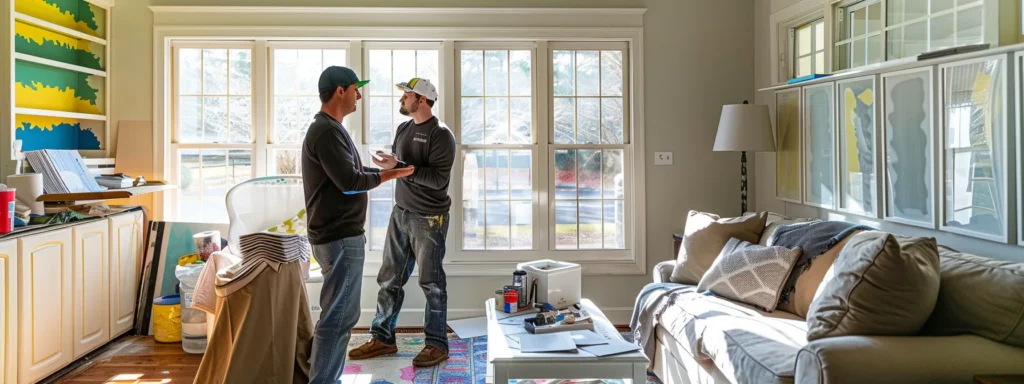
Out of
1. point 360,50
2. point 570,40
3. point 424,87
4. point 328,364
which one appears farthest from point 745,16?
point 328,364

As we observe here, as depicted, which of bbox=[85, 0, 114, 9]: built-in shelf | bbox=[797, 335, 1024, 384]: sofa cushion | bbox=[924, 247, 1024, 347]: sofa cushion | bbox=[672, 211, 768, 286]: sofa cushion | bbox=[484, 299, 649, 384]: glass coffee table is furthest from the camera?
bbox=[85, 0, 114, 9]: built-in shelf

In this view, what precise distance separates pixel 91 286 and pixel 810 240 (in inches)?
160

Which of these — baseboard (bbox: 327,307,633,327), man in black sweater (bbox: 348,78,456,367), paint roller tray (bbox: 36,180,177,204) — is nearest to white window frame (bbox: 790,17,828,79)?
baseboard (bbox: 327,307,633,327)

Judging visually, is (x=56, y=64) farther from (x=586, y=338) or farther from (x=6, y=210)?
(x=586, y=338)

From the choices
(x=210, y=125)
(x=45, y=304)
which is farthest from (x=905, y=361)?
(x=210, y=125)

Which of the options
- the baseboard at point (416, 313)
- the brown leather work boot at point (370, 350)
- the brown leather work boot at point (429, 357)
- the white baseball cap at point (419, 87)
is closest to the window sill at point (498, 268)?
the baseboard at point (416, 313)

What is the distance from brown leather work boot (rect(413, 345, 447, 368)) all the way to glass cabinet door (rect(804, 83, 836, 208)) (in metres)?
2.48

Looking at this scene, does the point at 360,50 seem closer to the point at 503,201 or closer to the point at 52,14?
the point at 503,201

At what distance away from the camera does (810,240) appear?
3199mm

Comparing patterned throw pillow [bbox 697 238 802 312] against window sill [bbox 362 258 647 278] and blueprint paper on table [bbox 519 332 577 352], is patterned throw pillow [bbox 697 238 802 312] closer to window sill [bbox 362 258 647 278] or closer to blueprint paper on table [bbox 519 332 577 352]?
blueprint paper on table [bbox 519 332 577 352]

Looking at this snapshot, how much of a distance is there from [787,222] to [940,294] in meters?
1.33

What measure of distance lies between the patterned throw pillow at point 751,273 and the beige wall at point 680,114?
4.27ft

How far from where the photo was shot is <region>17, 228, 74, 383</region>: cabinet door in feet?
10.8

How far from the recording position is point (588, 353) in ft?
8.34
